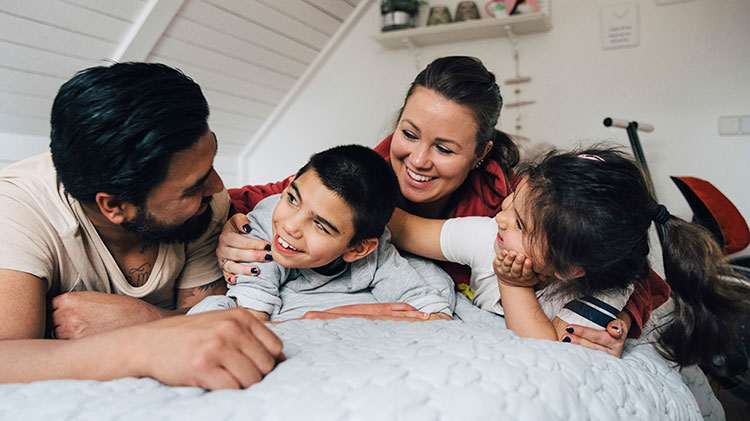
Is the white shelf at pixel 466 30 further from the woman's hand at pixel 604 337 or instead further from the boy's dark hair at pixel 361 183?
the woman's hand at pixel 604 337

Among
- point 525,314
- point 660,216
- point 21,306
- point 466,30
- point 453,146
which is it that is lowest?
point 21,306

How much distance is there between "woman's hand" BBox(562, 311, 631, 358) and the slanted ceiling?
1523mm

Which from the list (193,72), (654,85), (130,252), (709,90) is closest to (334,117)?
(193,72)

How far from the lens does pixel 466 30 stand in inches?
121

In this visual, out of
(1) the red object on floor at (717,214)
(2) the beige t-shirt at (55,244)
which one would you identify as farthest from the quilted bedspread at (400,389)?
(1) the red object on floor at (717,214)

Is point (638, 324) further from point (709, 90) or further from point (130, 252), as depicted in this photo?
point (709, 90)

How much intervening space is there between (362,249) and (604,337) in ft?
1.83

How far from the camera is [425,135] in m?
1.49

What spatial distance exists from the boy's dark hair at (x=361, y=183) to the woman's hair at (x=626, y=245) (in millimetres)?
334

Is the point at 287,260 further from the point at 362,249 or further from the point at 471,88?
the point at 471,88

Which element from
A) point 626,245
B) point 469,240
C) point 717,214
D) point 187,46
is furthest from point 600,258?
point 187,46

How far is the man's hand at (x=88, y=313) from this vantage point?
1.02 meters

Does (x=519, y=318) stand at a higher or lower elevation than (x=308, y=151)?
lower

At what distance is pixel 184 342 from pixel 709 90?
9.80 feet
